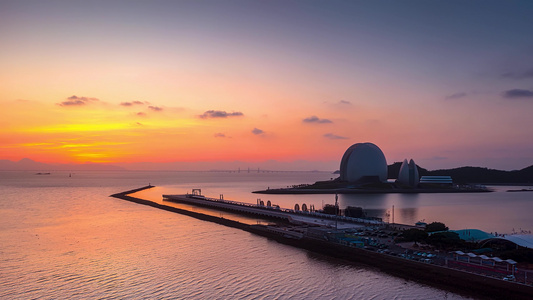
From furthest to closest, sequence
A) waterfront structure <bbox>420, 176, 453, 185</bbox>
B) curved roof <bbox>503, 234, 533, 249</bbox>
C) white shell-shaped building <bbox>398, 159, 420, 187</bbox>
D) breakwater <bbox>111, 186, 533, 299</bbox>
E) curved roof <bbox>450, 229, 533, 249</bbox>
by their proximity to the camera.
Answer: waterfront structure <bbox>420, 176, 453, 185</bbox> < white shell-shaped building <bbox>398, 159, 420, 187</bbox> < curved roof <bbox>450, 229, 533, 249</bbox> < curved roof <bbox>503, 234, 533, 249</bbox> < breakwater <bbox>111, 186, 533, 299</bbox>

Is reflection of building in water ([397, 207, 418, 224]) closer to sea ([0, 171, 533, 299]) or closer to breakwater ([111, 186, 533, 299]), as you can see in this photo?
sea ([0, 171, 533, 299])

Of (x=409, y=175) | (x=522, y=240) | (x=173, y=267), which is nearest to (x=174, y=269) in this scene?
(x=173, y=267)

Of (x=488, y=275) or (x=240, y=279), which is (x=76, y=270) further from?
(x=488, y=275)

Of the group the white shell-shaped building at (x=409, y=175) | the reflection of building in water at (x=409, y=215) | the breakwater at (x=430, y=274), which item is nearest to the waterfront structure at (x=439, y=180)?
the white shell-shaped building at (x=409, y=175)

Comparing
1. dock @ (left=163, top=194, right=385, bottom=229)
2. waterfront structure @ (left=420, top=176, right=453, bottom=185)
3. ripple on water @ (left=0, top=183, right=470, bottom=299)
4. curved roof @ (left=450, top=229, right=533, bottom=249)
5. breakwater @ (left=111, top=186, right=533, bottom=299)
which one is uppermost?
waterfront structure @ (left=420, top=176, right=453, bottom=185)

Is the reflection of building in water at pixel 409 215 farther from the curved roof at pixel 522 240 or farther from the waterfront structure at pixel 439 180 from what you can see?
the waterfront structure at pixel 439 180

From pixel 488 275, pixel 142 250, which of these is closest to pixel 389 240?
pixel 488 275

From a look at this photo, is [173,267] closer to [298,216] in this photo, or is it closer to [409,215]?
[298,216]

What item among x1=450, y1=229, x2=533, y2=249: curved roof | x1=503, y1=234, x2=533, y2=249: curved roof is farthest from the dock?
x1=503, y1=234, x2=533, y2=249: curved roof
